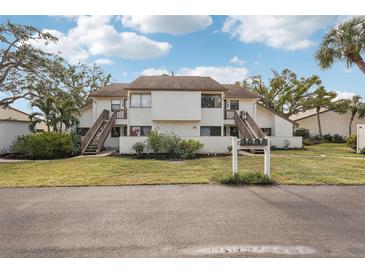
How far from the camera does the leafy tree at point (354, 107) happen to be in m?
34.1

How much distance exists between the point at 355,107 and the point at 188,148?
29944 mm

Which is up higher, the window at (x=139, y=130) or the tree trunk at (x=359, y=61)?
the tree trunk at (x=359, y=61)

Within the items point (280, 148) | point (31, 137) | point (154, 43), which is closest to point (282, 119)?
point (280, 148)

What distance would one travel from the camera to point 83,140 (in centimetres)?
1906

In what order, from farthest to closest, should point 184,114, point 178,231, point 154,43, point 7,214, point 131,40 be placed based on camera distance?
point 184,114 < point 154,43 < point 131,40 < point 7,214 < point 178,231

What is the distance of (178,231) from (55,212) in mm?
3226

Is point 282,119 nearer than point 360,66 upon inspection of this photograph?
No

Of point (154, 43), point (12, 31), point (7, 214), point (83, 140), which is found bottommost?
point (7, 214)

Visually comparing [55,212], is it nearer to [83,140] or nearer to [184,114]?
[83,140]

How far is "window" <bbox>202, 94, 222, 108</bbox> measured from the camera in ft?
74.2

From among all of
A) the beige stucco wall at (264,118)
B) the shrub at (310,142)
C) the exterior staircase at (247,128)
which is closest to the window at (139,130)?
the exterior staircase at (247,128)

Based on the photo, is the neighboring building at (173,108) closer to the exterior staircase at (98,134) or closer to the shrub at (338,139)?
the exterior staircase at (98,134)

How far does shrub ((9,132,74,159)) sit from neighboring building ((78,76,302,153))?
313cm

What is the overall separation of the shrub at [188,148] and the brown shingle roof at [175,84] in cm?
595
